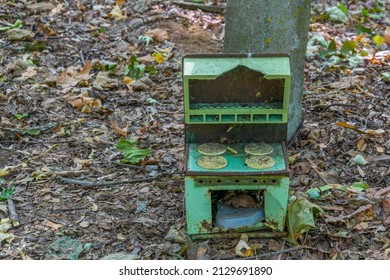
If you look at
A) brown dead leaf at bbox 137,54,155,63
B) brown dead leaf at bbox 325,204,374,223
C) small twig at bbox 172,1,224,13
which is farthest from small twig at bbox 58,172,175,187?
small twig at bbox 172,1,224,13

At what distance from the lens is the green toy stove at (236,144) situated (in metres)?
2.67

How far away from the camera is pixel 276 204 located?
8.96 feet

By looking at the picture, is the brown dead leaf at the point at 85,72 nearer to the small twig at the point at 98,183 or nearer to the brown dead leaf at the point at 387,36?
the small twig at the point at 98,183

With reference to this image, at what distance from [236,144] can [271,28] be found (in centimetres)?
86

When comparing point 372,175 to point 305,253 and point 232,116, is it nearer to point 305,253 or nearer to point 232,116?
point 305,253

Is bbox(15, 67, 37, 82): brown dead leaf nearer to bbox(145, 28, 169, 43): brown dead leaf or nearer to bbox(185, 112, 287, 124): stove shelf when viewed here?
bbox(145, 28, 169, 43): brown dead leaf

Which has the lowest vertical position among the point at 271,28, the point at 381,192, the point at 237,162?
the point at 381,192

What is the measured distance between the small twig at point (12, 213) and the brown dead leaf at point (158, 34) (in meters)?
2.35

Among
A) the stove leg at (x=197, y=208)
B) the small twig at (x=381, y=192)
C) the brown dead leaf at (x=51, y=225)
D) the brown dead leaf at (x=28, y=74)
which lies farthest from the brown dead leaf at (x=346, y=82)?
the brown dead leaf at (x=51, y=225)

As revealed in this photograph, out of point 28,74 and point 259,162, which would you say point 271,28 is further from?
point 28,74

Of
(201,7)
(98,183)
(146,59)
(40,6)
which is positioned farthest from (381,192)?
(40,6)

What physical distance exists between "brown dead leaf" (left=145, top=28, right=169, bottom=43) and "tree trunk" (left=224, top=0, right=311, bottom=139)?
1710 millimetres

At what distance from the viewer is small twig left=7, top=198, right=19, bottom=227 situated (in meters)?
3.08

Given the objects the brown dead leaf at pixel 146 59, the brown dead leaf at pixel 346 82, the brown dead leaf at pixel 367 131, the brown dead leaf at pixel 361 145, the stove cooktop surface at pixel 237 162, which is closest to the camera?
the stove cooktop surface at pixel 237 162
